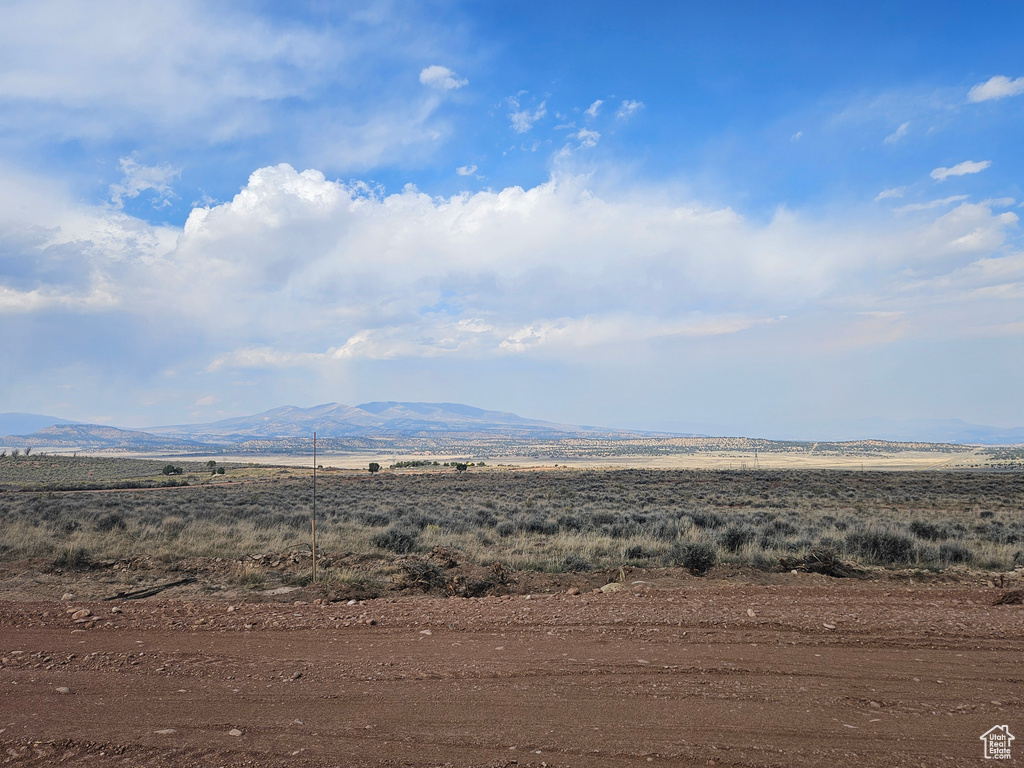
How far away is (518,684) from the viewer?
18.5 ft

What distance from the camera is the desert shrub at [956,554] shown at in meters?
13.0

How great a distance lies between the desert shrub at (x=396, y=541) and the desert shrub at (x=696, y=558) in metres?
6.57

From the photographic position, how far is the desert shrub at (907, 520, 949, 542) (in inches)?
626

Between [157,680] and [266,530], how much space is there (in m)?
12.6

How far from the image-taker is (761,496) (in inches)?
1241

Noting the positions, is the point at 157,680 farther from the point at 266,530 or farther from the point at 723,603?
the point at 266,530

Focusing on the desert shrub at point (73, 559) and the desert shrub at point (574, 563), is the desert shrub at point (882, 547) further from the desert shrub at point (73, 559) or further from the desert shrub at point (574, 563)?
the desert shrub at point (73, 559)

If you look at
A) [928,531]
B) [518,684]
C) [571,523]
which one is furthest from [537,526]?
[518,684]

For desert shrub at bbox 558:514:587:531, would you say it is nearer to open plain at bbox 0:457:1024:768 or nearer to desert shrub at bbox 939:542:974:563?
open plain at bbox 0:457:1024:768

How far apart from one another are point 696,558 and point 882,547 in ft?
16.0

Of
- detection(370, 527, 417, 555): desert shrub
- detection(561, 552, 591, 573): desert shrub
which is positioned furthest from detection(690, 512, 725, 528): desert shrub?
detection(370, 527, 417, 555): desert shrub

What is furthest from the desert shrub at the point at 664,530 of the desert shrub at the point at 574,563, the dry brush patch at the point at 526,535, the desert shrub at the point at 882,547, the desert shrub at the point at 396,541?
the desert shrub at the point at 396,541

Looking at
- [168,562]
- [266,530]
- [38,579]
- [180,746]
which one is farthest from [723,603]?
[266,530]

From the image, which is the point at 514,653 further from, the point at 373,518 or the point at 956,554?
the point at 373,518
